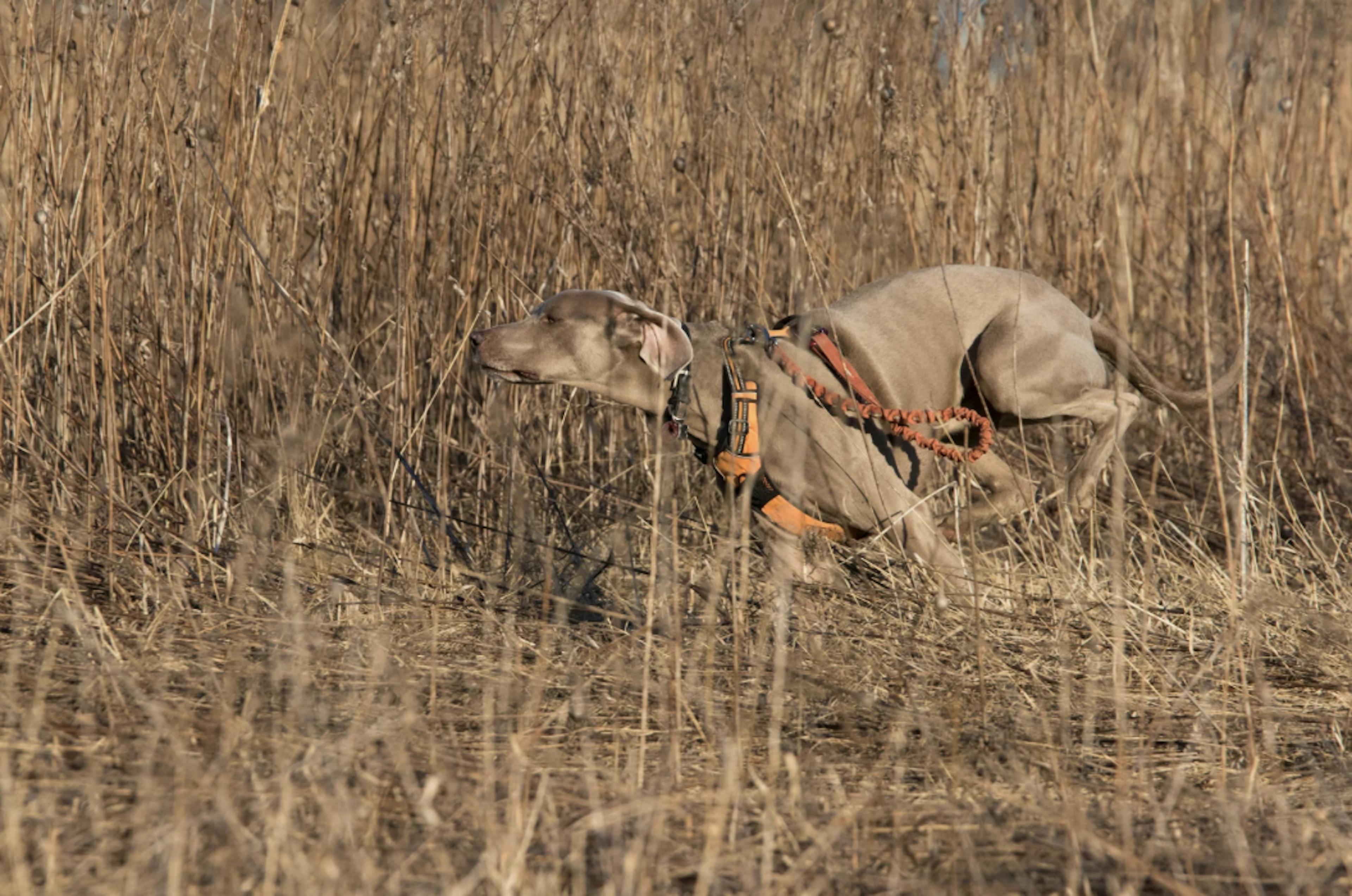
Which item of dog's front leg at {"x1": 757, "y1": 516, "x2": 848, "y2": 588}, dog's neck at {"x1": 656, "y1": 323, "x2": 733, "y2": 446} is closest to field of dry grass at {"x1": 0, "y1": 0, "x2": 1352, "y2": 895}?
dog's front leg at {"x1": 757, "y1": 516, "x2": 848, "y2": 588}

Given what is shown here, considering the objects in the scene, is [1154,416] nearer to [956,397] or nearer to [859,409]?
[956,397]

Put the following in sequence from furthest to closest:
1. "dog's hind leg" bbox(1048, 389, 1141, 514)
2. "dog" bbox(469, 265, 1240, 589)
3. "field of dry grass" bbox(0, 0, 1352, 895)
Result: "dog's hind leg" bbox(1048, 389, 1141, 514), "dog" bbox(469, 265, 1240, 589), "field of dry grass" bbox(0, 0, 1352, 895)

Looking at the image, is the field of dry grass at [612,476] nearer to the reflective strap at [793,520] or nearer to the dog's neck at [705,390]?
the reflective strap at [793,520]

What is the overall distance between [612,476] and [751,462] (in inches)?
38.9

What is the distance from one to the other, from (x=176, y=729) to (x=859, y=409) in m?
1.74

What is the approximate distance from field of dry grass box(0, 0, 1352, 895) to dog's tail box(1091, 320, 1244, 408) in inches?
5.9

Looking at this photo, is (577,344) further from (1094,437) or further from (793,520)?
(1094,437)

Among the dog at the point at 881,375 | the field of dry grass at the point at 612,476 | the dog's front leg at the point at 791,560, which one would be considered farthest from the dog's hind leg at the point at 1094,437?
the dog's front leg at the point at 791,560

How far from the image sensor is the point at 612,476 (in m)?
4.30

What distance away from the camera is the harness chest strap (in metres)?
3.35

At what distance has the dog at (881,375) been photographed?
3457 millimetres

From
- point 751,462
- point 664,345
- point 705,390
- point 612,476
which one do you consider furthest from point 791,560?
point 612,476

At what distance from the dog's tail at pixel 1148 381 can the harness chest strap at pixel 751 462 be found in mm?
932

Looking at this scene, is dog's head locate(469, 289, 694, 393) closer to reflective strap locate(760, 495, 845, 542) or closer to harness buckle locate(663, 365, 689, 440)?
harness buckle locate(663, 365, 689, 440)
